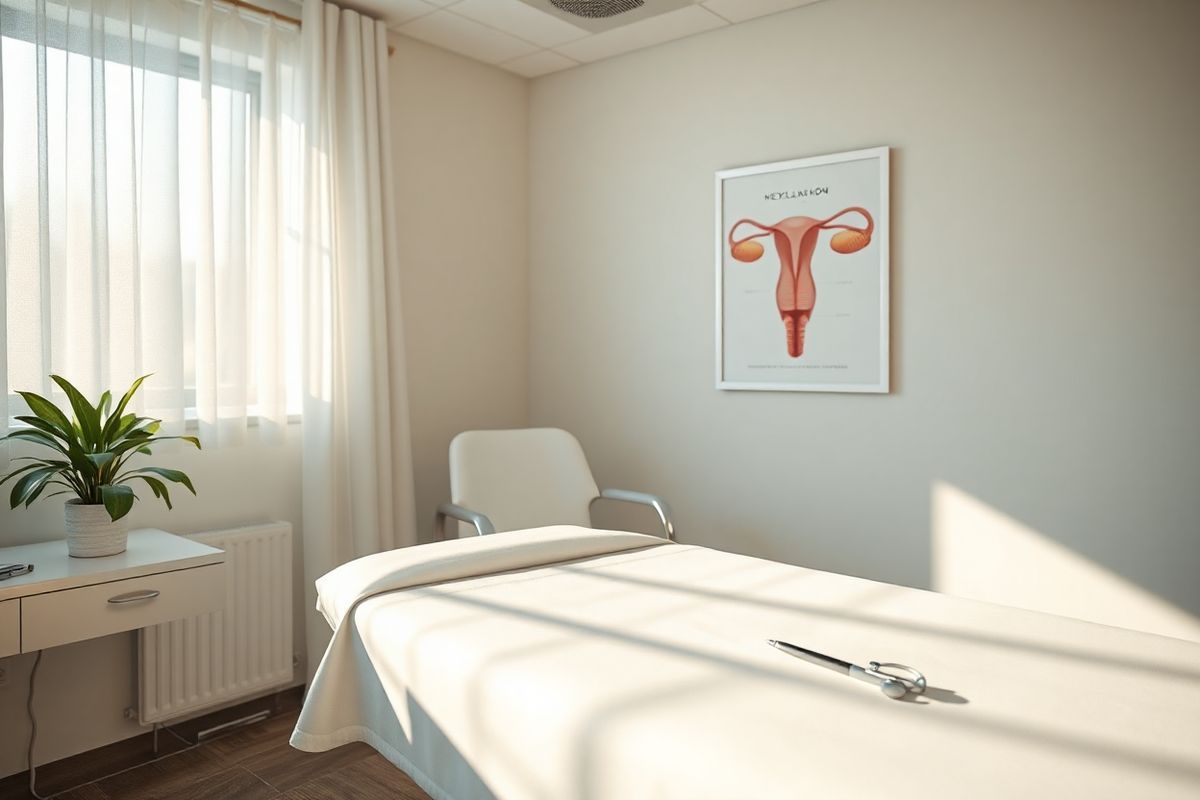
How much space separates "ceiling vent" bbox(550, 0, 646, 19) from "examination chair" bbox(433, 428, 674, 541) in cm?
151

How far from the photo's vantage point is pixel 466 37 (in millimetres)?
3498

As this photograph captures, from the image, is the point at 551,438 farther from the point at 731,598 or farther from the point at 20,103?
the point at 20,103

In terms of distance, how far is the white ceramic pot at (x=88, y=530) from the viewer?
232 centimetres

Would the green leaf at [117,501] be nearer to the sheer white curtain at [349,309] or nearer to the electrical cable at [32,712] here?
the electrical cable at [32,712]

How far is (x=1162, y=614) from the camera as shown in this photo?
2.52 metres

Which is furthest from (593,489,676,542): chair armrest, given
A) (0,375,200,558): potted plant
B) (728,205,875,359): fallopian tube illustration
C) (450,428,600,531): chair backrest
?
(0,375,200,558): potted plant

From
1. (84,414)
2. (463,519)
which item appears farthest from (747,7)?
(84,414)

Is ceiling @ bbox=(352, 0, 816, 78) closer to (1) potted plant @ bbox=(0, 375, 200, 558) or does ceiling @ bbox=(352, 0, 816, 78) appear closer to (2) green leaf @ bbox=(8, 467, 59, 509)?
(1) potted plant @ bbox=(0, 375, 200, 558)

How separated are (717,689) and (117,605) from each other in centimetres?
169

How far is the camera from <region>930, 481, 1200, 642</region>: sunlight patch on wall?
255cm

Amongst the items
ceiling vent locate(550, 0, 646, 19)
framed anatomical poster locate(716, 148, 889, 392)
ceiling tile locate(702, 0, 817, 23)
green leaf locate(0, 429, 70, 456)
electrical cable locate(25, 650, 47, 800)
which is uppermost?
ceiling tile locate(702, 0, 817, 23)

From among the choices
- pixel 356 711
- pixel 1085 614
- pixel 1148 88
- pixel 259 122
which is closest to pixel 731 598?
pixel 356 711

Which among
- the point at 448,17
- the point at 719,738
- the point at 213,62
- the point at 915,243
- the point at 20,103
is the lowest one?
the point at 719,738

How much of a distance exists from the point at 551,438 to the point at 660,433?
48 centimetres
